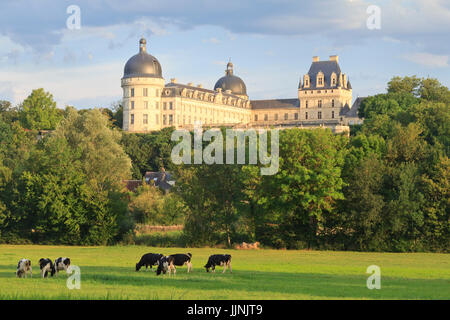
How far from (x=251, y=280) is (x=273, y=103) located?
6117 inches

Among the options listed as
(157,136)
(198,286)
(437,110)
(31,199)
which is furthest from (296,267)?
(157,136)

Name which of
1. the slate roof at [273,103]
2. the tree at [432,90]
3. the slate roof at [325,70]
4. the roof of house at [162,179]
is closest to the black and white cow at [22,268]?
the roof of house at [162,179]

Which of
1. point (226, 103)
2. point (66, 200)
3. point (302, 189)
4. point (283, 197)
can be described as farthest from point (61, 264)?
point (226, 103)

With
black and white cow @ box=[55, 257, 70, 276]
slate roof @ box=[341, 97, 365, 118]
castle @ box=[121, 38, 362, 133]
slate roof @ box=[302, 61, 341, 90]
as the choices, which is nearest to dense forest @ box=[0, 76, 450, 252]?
black and white cow @ box=[55, 257, 70, 276]

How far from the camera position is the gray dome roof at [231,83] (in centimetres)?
17388

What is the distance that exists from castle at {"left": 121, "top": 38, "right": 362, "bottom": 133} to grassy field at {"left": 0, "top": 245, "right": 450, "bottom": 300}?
94.8 meters

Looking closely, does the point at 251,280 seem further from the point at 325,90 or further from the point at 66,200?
the point at 325,90

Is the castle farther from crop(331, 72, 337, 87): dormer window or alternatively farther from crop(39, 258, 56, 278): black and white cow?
crop(39, 258, 56, 278): black and white cow

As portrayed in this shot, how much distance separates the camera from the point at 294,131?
1700 inches

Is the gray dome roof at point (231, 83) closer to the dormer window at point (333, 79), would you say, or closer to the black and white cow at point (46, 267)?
the dormer window at point (333, 79)

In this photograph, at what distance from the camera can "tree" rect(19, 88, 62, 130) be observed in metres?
113

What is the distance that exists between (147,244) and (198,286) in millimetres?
24401
